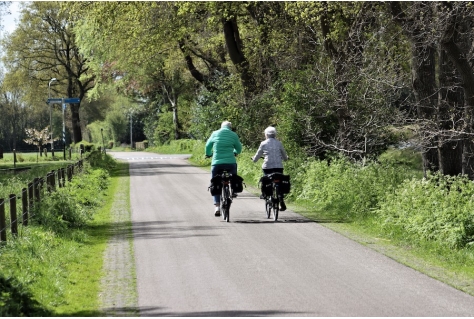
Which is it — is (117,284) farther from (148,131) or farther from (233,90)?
(148,131)

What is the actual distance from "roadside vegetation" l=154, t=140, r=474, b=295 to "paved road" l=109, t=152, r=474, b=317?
545 millimetres

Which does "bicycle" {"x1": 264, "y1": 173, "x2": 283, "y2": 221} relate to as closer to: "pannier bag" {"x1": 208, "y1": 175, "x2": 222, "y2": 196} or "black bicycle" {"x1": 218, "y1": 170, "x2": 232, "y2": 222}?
"black bicycle" {"x1": 218, "y1": 170, "x2": 232, "y2": 222}

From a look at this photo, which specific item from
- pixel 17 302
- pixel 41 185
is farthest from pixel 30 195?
pixel 17 302

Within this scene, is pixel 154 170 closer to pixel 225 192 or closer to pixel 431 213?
pixel 225 192

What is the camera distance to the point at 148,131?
93.4 metres

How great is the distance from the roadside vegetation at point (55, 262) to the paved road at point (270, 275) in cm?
68

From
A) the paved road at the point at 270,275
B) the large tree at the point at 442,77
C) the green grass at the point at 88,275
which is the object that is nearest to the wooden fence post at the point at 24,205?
the green grass at the point at 88,275

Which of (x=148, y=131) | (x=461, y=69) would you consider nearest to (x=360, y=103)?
(x=461, y=69)

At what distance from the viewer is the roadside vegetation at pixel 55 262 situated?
28.5 feet

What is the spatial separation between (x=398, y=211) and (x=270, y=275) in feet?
17.3

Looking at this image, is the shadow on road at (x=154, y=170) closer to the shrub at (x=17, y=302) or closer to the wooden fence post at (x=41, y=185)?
the wooden fence post at (x=41, y=185)

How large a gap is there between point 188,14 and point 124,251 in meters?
23.9

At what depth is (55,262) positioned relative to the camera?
11.6m

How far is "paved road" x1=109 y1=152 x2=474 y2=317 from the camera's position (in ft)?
27.7
